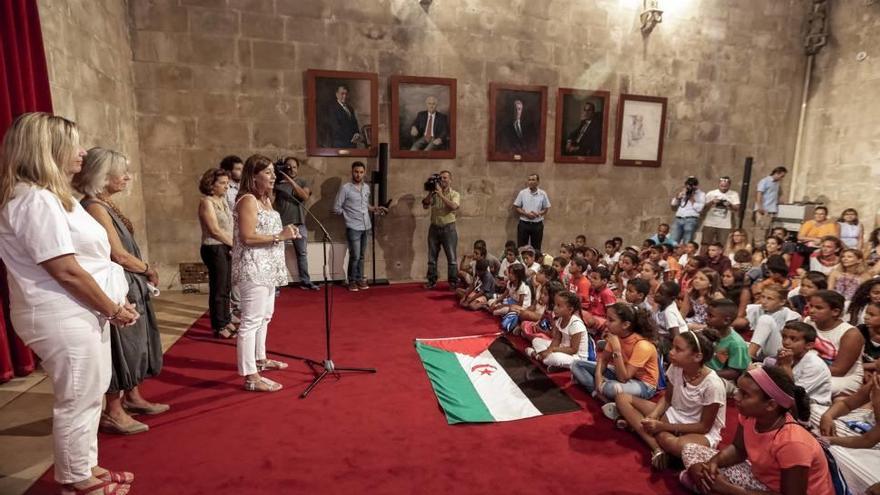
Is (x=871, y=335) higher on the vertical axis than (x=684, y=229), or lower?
lower

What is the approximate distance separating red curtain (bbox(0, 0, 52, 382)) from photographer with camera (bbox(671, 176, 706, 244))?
9200mm

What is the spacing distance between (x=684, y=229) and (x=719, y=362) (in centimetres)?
575

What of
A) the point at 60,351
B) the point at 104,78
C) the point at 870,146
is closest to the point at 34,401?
the point at 60,351

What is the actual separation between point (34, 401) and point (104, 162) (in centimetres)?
214

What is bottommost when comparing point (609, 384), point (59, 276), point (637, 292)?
point (609, 384)

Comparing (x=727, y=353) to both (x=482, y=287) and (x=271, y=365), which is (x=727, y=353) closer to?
(x=482, y=287)

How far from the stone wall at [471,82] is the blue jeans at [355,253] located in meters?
0.51

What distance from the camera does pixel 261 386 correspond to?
387 cm

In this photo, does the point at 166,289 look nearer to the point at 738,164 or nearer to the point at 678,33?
the point at 678,33

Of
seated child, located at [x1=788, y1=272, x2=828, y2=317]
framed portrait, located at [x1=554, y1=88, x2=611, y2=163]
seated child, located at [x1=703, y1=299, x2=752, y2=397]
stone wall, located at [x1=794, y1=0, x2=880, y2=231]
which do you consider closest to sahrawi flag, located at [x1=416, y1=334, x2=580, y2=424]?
seated child, located at [x1=703, y1=299, x2=752, y2=397]

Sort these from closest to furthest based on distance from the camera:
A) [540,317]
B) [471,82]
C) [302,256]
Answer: [540,317], [302,256], [471,82]

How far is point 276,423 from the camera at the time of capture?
341 cm

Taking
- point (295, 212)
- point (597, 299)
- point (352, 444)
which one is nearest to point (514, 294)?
point (597, 299)

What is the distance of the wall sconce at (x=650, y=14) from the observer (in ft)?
27.7
